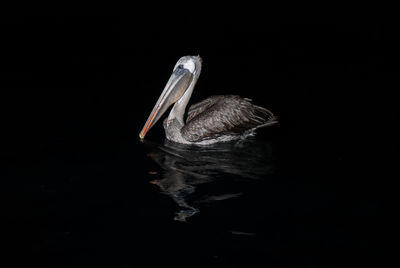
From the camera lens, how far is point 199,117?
6.61m

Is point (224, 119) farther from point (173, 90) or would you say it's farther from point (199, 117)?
point (173, 90)

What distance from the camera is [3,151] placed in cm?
580

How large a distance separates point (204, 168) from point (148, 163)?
27.6 inches

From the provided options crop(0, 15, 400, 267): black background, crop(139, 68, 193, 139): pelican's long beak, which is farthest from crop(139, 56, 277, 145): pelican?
crop(0, 15, 400, 267): black background

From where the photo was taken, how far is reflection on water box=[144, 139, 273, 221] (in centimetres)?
474

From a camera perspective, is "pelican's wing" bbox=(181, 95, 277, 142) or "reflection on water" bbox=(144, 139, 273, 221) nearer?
"reflection on water" bbox=(144, 139, 273, 221)

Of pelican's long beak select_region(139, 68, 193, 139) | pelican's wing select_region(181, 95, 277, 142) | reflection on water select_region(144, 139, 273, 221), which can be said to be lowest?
reflection on water select_region(144, 139, 273, 221)

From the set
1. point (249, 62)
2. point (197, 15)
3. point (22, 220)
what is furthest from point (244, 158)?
point (197, 15)

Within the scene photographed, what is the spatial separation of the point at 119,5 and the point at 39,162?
56.6 feet

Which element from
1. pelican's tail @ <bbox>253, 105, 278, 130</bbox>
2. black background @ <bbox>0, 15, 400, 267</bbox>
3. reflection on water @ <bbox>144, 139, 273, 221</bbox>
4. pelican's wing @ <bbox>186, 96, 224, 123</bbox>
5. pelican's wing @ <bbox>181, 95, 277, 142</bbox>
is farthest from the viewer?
pelican's wing @ <bbox>186, 96, 224, 123</bbox>

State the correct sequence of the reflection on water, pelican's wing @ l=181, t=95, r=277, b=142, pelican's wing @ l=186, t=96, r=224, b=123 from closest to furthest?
the reflection on water
pelican's wing @ l=181, t=95, r=277, b=142
pelican's wing @ l=186, t=96, r=224, b=123

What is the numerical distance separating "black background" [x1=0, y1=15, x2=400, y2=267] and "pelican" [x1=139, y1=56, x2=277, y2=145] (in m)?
0.35

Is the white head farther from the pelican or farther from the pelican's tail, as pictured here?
the pelican's tail

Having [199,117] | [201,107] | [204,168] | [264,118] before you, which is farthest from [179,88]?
[204,168]
